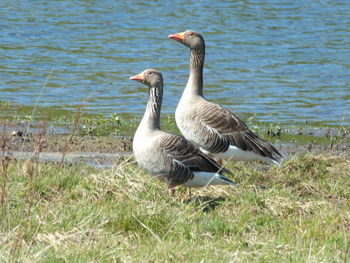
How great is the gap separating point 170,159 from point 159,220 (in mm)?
1543

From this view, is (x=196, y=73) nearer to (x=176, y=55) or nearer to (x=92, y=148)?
(x=92, y=148)

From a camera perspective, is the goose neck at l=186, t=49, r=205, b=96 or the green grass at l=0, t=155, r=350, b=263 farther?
the goose neck at l=186, t=49, r=205, b=96

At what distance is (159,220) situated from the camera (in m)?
7.37

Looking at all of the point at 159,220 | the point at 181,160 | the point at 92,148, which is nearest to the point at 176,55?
the point at 92,148

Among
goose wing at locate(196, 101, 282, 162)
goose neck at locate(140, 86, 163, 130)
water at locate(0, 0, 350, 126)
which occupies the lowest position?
water at locate(0, 0, 350, 126)

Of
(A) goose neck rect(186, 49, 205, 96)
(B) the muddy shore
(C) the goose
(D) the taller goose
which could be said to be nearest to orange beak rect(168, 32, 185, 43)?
(A) goose neck rect(186, 49, 205, 96)

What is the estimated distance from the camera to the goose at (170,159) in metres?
8.73

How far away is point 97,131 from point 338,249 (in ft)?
21.3

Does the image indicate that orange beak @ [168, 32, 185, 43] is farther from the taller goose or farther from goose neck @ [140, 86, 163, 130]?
goose neck @ [140, 86, 163, 130]

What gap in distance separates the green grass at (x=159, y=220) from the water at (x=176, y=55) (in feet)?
11.1

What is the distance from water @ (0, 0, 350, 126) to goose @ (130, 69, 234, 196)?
279cm

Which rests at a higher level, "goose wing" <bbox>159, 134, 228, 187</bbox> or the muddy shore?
"goose wing" <bbox>159, 134, 228, 187</bbox>

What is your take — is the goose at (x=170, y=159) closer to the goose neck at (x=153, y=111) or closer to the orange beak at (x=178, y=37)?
the goose neck at (x=153, y=111)

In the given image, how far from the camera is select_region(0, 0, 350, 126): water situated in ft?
53.2
